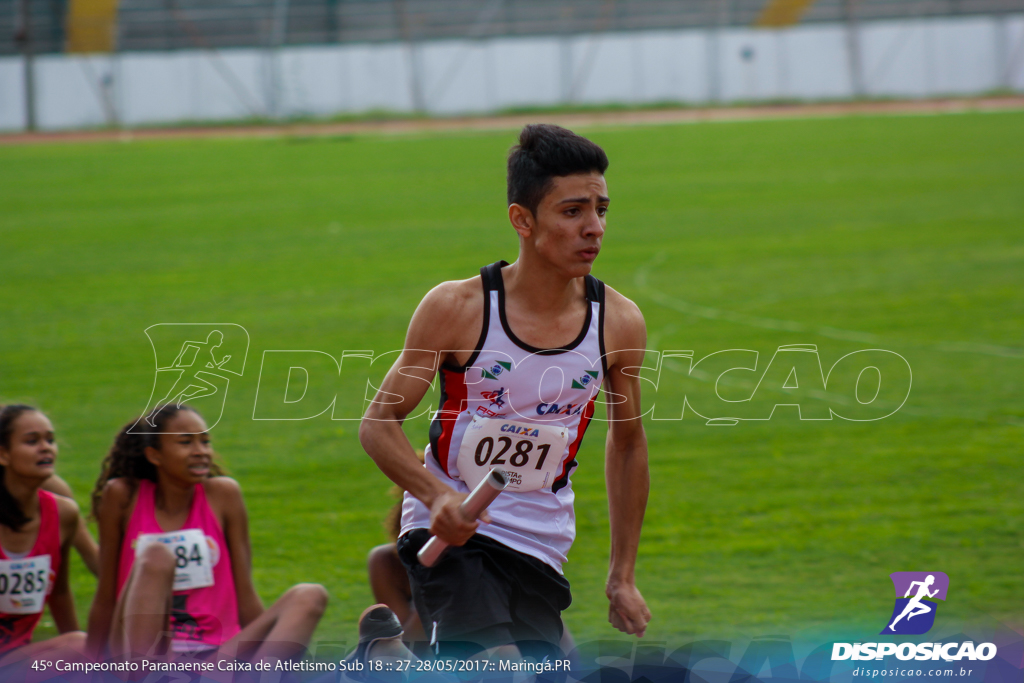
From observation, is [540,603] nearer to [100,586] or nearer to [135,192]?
[100,586]

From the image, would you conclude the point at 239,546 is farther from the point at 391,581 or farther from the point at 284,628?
the point at 391,581

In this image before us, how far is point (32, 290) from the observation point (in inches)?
524

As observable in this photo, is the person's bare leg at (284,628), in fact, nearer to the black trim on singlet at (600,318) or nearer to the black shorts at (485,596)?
the black shorts at (485,596)

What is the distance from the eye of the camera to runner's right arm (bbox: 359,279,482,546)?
3.04 metres

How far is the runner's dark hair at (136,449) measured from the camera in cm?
429

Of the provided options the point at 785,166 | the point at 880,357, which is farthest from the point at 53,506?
the point at 785,166

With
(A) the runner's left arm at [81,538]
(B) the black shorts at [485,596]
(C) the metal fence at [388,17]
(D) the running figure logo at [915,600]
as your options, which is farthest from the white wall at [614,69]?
(B) the black shorts at [485,596]

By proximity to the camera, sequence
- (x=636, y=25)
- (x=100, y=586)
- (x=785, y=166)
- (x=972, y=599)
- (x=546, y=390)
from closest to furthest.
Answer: (x=546, y=390), (x=100, y=586), (x=972, y=599), (x=785, y=166), (x=636, y=25)

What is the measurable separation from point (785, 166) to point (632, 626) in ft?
72.6

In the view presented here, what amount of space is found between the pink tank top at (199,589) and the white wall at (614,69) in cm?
4234

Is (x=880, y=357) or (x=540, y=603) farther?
(x=880, y=357)

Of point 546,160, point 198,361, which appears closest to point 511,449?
point 546,160

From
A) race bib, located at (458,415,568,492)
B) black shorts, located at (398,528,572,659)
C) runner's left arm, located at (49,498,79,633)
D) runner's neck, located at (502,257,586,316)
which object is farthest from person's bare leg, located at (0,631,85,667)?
runner's neck, located at (502,257,586,316)

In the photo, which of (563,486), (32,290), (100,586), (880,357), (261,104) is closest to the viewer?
(563,486)
